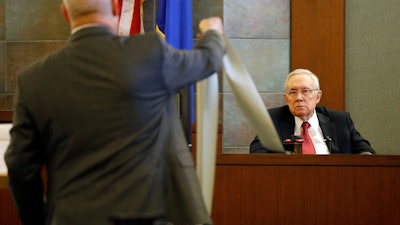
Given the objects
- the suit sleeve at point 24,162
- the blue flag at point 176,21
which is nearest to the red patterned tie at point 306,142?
the blue flag at point 176,21

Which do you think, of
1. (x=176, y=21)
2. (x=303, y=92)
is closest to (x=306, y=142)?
(x=303, y=92)

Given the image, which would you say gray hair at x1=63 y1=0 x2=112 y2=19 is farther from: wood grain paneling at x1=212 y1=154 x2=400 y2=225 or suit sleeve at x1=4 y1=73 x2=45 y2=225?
wood grain paneling at x1=212 y1=154 x2=400 y2=225

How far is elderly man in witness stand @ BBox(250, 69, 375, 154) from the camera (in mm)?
5574

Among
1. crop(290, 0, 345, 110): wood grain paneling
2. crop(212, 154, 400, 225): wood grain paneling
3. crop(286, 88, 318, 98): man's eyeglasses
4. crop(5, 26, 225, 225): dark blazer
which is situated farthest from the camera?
crop(290, 0, 345, 110): wood grain paneling

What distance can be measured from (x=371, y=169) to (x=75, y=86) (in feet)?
7.27

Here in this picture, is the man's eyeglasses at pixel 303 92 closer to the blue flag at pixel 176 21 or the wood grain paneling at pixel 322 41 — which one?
the blue flag at pixel 176 21

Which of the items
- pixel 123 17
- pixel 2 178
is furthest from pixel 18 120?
pixel 123 17

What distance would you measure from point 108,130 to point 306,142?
322cm

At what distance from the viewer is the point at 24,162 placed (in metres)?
2.68

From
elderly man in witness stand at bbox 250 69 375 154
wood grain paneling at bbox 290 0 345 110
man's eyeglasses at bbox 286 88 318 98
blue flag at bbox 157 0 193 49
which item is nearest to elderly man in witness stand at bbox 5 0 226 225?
elderly man in witness stand at bbox 250 69 375 154

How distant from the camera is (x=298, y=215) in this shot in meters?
4.24

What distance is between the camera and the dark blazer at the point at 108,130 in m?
2.56

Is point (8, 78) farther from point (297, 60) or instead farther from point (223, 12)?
point (297, 60)

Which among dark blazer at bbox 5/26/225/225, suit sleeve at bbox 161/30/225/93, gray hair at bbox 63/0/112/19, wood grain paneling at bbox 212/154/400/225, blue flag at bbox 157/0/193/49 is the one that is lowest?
wood grain paneling at bbox 212/154/400/225
